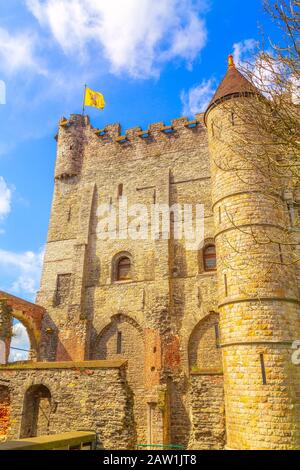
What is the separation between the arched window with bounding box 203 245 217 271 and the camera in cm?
1566

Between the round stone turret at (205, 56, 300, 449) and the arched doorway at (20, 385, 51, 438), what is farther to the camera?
the arched doorway at (20, 385, 51, 438)

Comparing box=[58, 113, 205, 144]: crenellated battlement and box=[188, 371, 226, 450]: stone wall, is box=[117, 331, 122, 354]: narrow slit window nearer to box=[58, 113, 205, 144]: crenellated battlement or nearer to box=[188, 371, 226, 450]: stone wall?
box=[188, 371, 226, 450]: stone wall

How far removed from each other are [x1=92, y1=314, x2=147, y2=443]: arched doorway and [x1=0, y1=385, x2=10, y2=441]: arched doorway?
16.5 feet

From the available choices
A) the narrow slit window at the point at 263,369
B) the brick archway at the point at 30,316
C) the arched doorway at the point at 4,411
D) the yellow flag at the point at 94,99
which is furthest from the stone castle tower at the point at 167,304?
the yellow flag at the point at 94,99

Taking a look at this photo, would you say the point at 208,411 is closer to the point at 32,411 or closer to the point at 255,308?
the point at 255,308

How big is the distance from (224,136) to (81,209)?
908 cm

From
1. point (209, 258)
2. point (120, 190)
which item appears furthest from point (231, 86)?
point (120, 190)

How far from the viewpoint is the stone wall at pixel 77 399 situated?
31.6 feet

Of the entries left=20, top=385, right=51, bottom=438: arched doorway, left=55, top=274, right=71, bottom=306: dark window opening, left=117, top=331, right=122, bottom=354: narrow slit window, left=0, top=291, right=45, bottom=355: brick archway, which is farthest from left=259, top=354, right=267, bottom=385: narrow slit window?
left=0, top=291, right=45, bottom=355: brick archway

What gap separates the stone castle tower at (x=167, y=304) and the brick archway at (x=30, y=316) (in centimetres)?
15

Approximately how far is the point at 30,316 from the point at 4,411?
606 centimetres
